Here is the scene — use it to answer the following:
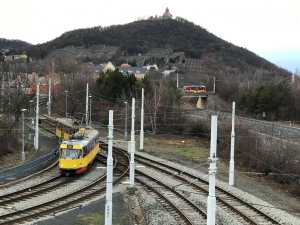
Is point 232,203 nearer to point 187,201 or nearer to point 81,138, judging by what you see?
point 187,201

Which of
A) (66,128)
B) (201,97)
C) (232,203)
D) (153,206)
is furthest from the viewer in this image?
(201,97)

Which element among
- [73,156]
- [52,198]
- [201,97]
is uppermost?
[201,97]

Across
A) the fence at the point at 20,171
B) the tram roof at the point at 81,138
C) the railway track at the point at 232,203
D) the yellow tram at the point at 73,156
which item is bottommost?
the railway track at the point at 232,203

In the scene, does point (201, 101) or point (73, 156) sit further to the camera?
point (201, 101)

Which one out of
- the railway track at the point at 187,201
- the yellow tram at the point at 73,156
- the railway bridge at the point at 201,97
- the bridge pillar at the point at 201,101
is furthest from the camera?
the bridge pillar at the point at 201,101

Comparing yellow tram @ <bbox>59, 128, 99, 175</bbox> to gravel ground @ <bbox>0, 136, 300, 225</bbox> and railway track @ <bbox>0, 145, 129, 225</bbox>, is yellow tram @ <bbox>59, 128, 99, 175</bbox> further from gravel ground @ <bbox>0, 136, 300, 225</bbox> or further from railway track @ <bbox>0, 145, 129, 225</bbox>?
gravel ground @ <bbox>0, 136, 300, 225</bbox>

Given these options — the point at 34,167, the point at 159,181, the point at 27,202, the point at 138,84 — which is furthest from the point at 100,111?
the point at 27,202

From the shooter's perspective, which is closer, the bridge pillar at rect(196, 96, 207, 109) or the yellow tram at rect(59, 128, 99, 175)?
the yellow tram at rect(59, 128, 99, 175)

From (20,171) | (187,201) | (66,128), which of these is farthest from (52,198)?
(66,128)

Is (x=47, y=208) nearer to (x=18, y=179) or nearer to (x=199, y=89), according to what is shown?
(x=18, y=179)

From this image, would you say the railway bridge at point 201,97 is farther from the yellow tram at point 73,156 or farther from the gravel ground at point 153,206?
the gravel ground at point 153,206

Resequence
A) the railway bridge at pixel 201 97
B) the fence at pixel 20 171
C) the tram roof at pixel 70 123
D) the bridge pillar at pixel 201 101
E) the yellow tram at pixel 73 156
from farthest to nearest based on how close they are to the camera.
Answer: the bridge pillar at pixel 201 101
the railway bridge at pixel 201 97
the tram roof at pixel 70 123
the yellow tram at pixel 73 156
the fence at pixel 20 171

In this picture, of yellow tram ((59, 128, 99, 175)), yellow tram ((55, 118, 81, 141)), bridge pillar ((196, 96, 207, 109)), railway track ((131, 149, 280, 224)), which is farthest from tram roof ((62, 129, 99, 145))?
bridge pillar ((196, 96, 207, 109))

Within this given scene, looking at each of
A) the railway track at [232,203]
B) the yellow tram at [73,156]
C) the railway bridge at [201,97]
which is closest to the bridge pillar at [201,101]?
the railway bridge at [201,97]
